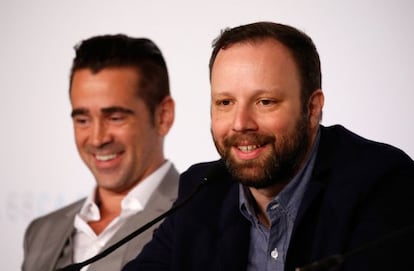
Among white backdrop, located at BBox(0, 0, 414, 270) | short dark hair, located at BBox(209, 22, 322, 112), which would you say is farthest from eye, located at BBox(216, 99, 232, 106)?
white backdrop, located at BBox(0, 0, 414, 270)

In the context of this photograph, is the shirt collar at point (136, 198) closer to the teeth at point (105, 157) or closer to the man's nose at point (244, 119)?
the teeth at point (105, 157)

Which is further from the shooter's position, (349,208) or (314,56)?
(314,56)

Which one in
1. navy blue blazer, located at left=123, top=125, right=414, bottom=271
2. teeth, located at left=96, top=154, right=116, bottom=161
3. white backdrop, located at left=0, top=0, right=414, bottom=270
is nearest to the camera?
navy blue blazer, located at left=123, top=125, right=414, bottom=271

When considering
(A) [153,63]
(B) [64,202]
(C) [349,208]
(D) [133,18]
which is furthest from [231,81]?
(B) [64,202]

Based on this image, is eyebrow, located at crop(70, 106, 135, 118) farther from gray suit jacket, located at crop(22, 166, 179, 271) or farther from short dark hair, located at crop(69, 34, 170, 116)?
gray suit jacket, located at crop(22, 166, 179, 271)

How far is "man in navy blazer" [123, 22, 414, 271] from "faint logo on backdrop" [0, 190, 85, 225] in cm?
96

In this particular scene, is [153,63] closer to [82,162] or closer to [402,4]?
[82,162]

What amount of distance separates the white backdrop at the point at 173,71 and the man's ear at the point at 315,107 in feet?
1.37

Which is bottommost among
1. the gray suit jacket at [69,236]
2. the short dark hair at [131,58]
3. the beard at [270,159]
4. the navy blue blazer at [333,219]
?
the gray suit jacket at [69,236]

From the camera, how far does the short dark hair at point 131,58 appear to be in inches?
87.0

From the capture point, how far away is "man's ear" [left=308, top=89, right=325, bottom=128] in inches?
59.7

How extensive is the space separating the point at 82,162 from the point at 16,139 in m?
0.30

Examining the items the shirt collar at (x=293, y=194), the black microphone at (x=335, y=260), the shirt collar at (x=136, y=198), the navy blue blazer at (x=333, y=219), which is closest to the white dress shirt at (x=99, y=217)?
the shirt collar at (x=136, y=198)

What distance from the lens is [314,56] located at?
1.51 m
